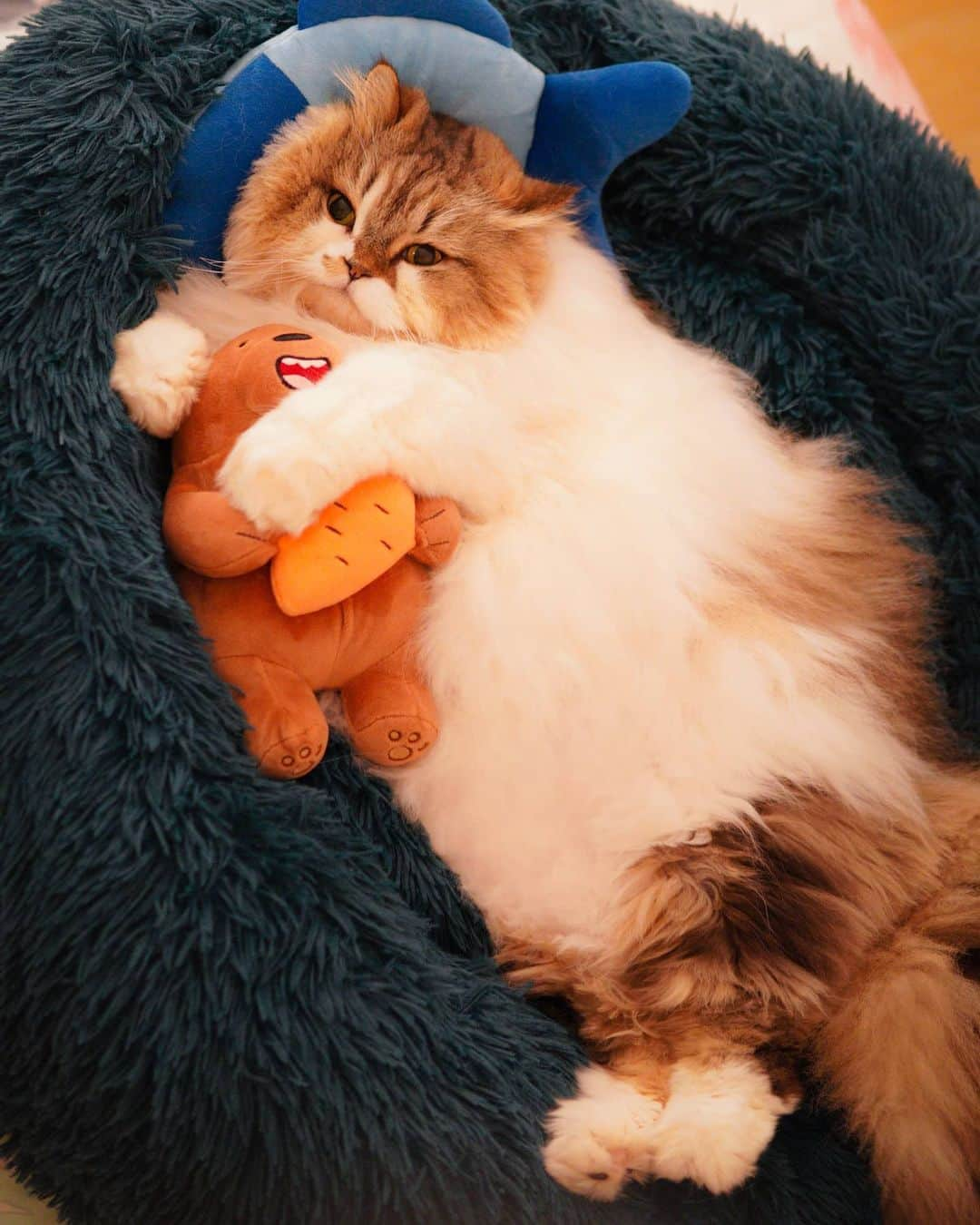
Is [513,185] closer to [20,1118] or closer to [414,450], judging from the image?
[414,450]

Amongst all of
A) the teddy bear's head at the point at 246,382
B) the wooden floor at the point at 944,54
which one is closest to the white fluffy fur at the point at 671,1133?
the teddy bear's head at the point at 246,382

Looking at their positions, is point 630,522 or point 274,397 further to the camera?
point 630,522

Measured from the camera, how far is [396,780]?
129 centimetres

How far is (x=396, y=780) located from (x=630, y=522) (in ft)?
1.44

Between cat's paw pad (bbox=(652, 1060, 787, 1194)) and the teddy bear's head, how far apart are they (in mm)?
883

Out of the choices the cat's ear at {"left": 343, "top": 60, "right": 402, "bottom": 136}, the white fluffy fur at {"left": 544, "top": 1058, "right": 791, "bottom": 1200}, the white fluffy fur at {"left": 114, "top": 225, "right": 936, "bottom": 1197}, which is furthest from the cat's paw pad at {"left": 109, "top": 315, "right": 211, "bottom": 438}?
the white fluffy fur at {"left": 544, "top": 1058, "right": 791, "bottom": 1200}

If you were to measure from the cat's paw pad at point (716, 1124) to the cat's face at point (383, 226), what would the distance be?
0.93m

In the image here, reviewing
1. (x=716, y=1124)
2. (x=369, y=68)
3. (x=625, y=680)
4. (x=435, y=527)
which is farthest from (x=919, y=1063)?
(x=369, y=68)

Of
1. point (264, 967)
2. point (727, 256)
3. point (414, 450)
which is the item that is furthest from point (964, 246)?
point (264, 967)

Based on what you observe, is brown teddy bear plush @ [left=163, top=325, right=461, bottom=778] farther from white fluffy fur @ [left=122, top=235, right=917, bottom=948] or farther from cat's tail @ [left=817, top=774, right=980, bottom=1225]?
cat's tail @ [left=817, top=774, right=980, bottom=1225]

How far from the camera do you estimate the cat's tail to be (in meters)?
1.08

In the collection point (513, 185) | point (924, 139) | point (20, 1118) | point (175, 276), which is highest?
point (924, 139)

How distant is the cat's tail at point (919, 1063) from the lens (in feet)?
3.56

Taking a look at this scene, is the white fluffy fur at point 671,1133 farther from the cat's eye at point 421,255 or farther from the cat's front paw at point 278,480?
the cat's eye at point 421,255
